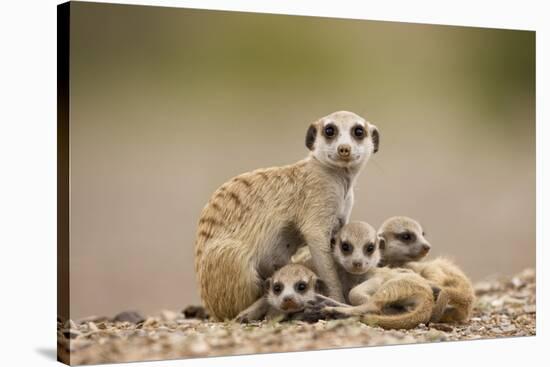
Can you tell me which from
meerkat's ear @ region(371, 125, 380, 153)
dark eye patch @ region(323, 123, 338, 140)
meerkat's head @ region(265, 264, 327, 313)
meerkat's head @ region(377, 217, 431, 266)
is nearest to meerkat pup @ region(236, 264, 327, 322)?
meerkat's head @ region(265, 264, 327, 313)

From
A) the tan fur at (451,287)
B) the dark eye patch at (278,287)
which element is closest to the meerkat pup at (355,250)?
the dark eye patch at (278,287)

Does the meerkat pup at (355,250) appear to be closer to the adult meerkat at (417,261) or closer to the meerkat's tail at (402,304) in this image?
the meerkat's tail at (402,304)

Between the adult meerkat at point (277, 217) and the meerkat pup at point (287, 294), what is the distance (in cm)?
7

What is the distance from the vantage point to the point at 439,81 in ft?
30.1

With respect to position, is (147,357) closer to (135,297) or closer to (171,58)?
(135,297)

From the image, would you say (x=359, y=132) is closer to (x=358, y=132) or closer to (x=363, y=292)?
(x=358, y=132)

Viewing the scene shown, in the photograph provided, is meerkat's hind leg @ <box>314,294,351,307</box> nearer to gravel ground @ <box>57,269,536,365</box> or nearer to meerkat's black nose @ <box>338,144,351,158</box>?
gravel ground @ <box>57,269,536,365</box>

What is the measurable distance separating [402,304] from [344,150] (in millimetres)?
1329

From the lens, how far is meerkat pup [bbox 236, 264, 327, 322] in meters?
8.02

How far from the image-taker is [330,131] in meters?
8.28

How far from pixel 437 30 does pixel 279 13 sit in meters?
1.52

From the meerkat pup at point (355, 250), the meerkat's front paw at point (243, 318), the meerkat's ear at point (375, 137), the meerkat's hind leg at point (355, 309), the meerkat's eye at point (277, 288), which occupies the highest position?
the meerkat's ear at point (375, 137)

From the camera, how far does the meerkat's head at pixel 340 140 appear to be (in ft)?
27.0

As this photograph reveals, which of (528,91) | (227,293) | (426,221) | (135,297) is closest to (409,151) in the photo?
(426,221)
